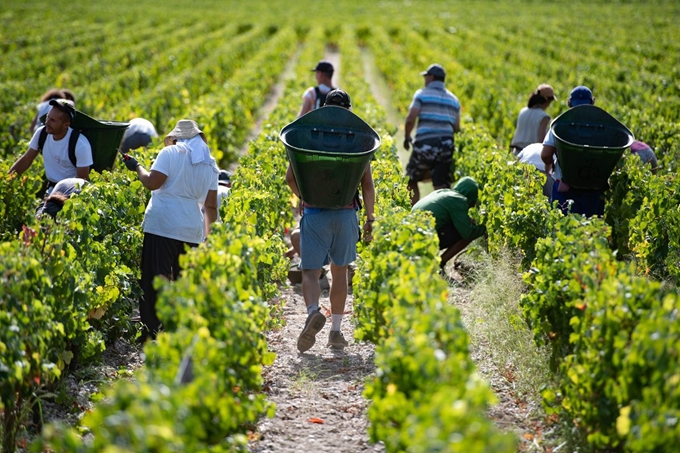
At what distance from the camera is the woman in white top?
9.36 metres

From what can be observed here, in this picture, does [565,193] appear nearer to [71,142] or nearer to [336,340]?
[336,340]

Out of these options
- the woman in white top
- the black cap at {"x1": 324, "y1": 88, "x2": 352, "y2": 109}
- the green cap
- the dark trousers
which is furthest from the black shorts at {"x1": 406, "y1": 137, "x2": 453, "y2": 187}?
the dark trousers

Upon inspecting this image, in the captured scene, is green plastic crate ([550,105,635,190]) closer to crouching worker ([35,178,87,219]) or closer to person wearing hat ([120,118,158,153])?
crouching worker ([35,178,87,219])

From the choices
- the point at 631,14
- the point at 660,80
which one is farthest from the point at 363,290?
the point at 631,14

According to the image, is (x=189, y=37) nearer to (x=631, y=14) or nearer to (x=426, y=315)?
(x=631, y=14)

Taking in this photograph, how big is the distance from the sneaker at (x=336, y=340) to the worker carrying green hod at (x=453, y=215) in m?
1.87

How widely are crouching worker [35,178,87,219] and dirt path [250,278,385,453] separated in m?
1.96

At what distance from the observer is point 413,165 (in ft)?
32.5

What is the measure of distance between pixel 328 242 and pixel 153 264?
1.29 metres

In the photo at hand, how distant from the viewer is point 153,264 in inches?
244

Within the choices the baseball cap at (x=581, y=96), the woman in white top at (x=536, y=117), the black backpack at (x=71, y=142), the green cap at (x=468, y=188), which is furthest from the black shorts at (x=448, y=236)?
the black backpack at (x=71, y=142)

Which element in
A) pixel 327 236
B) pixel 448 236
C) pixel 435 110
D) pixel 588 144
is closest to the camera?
pixel 327 236

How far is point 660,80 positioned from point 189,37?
22981 millimetres

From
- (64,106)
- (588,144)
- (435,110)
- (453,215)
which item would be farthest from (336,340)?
(435,110)
